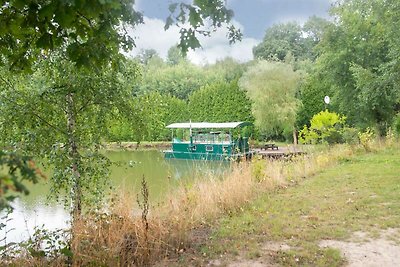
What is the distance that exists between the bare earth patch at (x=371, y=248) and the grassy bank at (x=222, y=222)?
0.14m

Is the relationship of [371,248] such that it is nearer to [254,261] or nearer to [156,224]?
[254,261]

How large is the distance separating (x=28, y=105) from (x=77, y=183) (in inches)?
40.0

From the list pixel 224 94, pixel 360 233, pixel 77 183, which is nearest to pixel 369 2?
pixel 360 233

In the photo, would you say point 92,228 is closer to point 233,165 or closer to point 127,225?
point 127,225

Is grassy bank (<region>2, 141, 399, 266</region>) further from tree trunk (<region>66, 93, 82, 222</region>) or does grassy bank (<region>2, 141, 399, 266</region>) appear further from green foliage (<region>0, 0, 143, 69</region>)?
green foliage (<region>0, 0, 143, 69</region>)

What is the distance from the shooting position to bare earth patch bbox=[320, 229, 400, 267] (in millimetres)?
3379

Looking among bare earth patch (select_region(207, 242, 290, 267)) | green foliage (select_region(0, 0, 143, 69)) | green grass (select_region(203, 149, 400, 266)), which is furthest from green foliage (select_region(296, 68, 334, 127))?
green foliage (select_region(0, 0, 143, 69))

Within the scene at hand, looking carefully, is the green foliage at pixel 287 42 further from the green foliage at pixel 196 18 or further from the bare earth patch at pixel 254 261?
the green foliage at pixel 196 18

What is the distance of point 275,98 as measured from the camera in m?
21.7

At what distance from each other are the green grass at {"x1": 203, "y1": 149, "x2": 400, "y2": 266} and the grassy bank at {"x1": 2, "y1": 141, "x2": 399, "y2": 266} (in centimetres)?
1

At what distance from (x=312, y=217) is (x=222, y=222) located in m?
1.13

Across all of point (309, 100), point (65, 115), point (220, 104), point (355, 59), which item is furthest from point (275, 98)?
point (65, 115)

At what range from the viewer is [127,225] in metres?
3.77

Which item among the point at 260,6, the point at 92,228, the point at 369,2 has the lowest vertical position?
the point at 92,228
